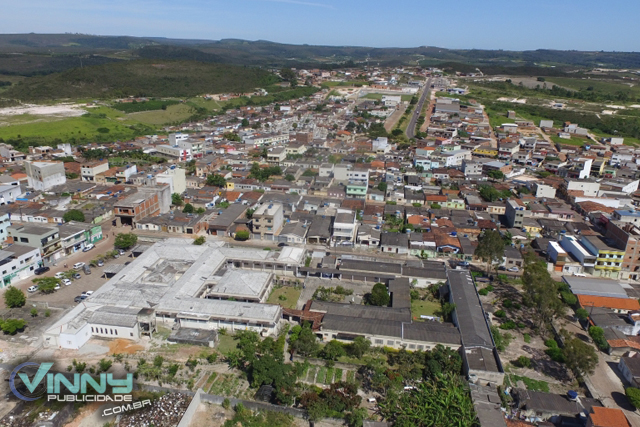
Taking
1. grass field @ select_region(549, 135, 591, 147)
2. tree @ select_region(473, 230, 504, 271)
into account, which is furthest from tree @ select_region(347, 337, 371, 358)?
grass field @ select_region(549, 135, 591, 147)

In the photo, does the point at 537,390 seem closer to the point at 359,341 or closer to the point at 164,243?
the point at 359,341

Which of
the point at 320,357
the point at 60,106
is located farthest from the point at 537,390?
the point at 60,106

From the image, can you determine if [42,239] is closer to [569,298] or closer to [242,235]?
[242,235]

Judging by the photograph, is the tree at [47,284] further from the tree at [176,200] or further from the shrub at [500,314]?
the shrub at [500,314]

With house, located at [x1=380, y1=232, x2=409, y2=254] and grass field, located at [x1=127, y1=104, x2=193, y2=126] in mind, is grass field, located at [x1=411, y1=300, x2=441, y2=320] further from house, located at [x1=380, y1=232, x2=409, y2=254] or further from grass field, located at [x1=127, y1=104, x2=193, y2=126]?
grass field, located at [x1=127, y1=104, x2=193, y2=126]

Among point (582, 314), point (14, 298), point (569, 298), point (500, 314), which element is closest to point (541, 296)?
point (500, 314)
